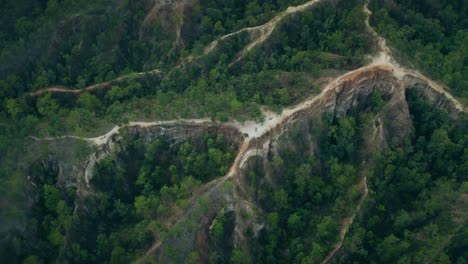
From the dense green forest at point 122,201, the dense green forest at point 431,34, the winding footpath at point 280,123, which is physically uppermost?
the dense green forest at point 431,34

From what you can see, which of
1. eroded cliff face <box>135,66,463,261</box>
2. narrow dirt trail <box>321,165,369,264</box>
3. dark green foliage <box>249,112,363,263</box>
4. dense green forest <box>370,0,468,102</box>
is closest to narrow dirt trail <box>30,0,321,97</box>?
dense green forest <box>370,0,468,102</box>

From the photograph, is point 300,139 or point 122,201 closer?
point 300,139

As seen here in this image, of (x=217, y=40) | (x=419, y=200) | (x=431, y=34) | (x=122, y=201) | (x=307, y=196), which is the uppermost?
(x=431, y=34)

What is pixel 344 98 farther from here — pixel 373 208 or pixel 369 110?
pixel 373 208

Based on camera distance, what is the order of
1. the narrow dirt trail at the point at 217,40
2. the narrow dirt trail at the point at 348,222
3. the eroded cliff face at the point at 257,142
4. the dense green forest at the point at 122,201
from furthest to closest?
the narrow dirt trail at the point at 217,40 → the dense green forest at the point at 122,201 → the eroded cliff face at the point at 257,142 → the narrow dirt trail at the point at 348,222

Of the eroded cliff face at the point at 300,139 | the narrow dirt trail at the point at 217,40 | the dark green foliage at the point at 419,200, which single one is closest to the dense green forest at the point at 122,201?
the eroded cliff face at the point at 300,139

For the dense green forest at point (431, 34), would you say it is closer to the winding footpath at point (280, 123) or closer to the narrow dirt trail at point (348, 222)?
the winding footpath at point (280, 123)

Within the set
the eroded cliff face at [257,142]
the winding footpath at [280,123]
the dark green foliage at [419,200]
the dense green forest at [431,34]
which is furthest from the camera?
the dense green forest at [431,34]

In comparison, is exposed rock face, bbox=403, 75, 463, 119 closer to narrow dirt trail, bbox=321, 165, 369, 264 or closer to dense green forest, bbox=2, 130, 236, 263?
narrow dirt trail, bbox=321, 165, 369, 264

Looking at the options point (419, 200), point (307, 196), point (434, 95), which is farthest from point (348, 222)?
point (434, 95)

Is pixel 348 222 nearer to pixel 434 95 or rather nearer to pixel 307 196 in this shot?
pixel 307 196
